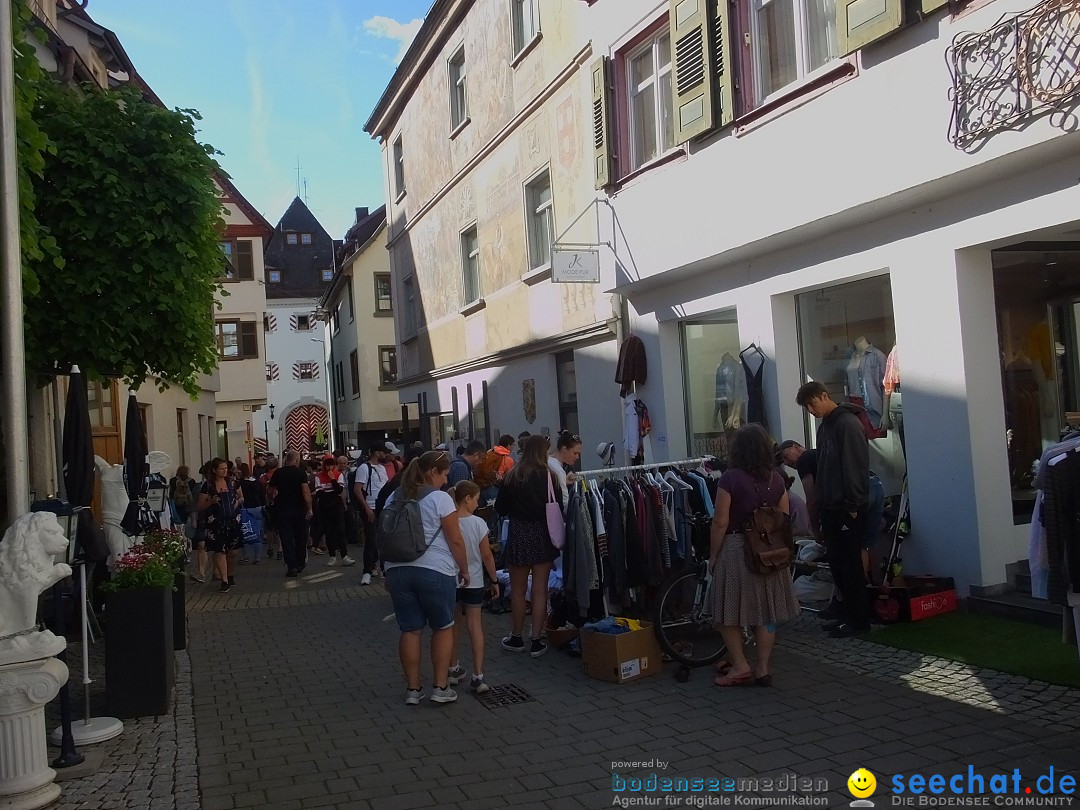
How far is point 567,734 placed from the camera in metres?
6.08

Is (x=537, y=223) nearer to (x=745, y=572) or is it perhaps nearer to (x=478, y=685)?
(x=478, y=685)

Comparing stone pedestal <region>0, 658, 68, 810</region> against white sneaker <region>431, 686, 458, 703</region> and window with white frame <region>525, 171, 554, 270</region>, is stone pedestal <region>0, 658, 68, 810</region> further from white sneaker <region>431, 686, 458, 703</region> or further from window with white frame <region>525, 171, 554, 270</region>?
window with white frame <region>525, 171, 554, 270</region>

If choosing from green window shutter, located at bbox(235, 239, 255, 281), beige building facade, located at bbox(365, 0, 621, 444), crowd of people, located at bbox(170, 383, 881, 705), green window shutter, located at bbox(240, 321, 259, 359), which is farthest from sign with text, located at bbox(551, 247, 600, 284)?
green window shutter, located at bbox(240, 321, 259, 359)

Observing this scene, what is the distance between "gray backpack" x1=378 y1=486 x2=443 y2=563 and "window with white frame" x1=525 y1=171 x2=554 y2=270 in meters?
10.4

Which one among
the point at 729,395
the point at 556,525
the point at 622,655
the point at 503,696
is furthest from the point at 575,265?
the point at 503,696

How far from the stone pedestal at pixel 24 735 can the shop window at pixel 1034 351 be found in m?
7.43

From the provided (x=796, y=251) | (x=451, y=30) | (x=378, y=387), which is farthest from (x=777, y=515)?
(x=378, y=387)

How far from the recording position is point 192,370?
10.6m

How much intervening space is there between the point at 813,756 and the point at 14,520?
462 centimetres

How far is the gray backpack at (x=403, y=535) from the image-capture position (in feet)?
21.9

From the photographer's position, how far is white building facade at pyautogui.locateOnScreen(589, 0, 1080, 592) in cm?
737

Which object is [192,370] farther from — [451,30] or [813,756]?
[451,30]

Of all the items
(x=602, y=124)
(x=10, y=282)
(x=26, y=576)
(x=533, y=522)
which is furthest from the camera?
(x=602, y=124)

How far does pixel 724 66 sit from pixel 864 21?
2346 mm
